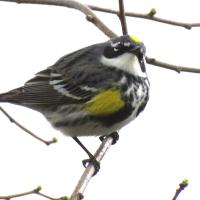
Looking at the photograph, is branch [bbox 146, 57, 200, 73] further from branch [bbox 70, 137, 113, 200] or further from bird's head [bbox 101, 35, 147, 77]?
branch [bbox 70, 137, 113, 200]

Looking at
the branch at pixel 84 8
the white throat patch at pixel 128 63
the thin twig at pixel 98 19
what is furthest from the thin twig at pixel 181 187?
the branch at pixel 84 8

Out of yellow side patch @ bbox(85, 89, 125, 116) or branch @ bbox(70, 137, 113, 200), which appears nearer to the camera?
branch @ bbox(70, 137, 113, 200)

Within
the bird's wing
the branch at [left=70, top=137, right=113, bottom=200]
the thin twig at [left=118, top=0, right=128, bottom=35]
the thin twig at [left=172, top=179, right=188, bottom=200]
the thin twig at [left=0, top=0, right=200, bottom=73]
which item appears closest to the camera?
the thin twig at [left=172, top=179, right=188, bottom=200]

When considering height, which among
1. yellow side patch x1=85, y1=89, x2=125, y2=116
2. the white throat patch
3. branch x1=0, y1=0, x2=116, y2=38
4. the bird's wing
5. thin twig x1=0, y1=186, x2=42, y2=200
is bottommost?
thin twig x1=0, y1=186, x2=42, y2=200

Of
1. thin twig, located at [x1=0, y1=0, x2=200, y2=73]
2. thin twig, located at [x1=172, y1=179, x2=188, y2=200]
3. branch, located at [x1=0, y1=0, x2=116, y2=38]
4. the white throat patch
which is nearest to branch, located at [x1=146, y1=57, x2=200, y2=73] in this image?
thin twig, located at [x1=0, y1=0, x2=200, y2=73]

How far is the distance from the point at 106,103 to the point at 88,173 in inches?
36.1

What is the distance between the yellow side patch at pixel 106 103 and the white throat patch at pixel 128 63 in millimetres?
210

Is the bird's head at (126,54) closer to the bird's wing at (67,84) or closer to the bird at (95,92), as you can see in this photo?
the bird at (95,92)

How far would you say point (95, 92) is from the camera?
15.3 ft

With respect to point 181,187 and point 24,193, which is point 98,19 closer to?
point 24,193

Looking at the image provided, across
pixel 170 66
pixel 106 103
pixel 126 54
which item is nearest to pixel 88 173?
pixel 106 103

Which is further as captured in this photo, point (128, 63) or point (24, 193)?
point (128, 63)

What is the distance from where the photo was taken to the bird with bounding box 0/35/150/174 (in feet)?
14.8

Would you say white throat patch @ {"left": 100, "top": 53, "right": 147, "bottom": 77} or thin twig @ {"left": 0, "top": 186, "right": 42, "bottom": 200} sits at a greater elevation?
white throat patch @ {"left": 100, "top": 53, "right": 147, "bottom": 77}
